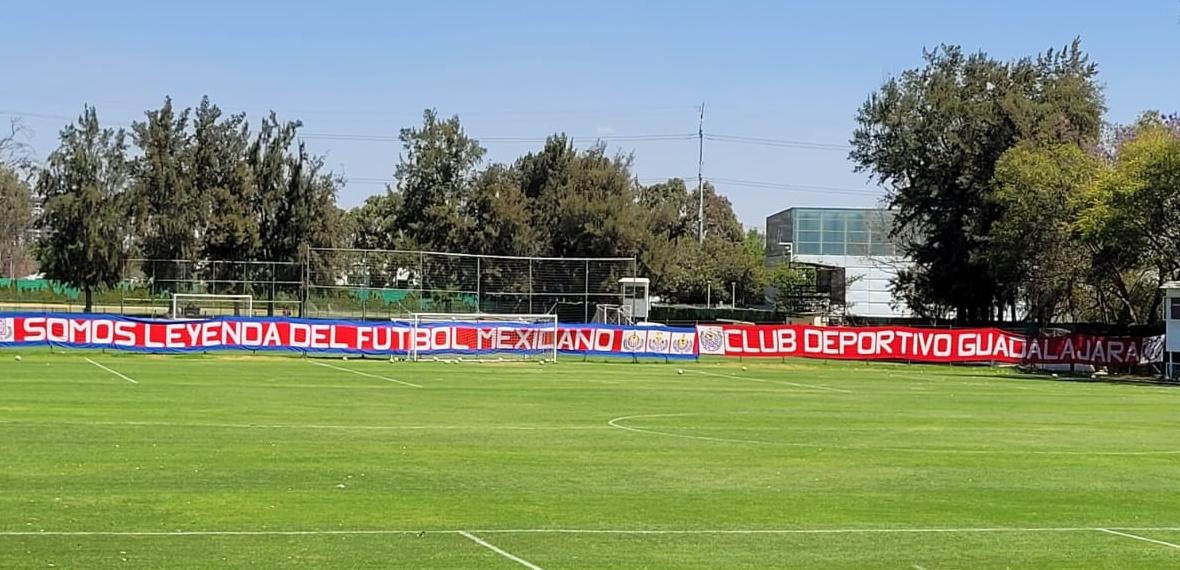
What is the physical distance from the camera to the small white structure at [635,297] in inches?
2741

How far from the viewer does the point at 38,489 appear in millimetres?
15398

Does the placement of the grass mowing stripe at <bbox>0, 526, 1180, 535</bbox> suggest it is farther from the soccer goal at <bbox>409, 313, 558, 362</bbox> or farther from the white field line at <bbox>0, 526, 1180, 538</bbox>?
the soccer goal at <bbox>409, 313, 558, 362</bbox>

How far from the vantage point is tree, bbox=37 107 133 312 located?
79.6 m

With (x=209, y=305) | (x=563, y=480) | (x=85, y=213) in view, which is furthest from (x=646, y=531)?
(x=85, y=213)

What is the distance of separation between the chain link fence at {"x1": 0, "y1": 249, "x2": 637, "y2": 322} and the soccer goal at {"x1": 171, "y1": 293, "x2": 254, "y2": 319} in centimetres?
14

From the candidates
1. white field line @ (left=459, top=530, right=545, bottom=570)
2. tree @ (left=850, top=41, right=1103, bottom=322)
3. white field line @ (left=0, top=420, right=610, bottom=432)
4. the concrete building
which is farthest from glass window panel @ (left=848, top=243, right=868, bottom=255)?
white field line @ (left=459, top=530, right=545, bottom=570)

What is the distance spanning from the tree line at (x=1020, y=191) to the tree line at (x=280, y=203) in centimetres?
2070

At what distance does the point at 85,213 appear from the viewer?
262 ft

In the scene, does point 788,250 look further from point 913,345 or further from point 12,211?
point 913,345

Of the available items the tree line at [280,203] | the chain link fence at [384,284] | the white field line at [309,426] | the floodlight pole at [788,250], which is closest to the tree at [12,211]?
the tree line at [280,203]

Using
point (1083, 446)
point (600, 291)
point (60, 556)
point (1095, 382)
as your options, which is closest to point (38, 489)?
point (60, 556)

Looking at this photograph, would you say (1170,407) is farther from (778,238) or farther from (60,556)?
(778,238)

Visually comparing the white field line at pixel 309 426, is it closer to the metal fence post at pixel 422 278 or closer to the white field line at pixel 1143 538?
the white field line at pixel 1143 538

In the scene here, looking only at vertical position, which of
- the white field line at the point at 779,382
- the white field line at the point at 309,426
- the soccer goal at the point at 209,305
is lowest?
the white field line at the point at 779,382
